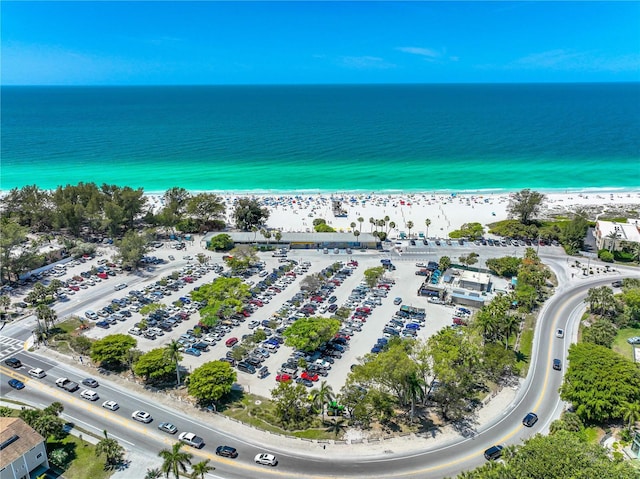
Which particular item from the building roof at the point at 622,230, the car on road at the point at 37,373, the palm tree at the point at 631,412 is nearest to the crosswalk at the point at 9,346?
the car on road at the point at 37,373

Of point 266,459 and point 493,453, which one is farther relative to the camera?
point 493,453

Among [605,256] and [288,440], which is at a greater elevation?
[605,256]

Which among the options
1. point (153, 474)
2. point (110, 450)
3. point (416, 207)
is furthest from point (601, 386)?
point (416, 207)

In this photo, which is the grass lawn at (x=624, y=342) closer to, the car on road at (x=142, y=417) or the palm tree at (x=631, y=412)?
the palm tree at (x=631, y=412)

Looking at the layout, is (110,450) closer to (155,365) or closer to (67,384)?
(155,365)

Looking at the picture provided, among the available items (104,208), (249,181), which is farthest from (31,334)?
(249,181)

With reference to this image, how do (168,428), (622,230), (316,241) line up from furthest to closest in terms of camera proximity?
(316,241) → (622,230) → (168,428)

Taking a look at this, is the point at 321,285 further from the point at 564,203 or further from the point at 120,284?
the point at 564,203
